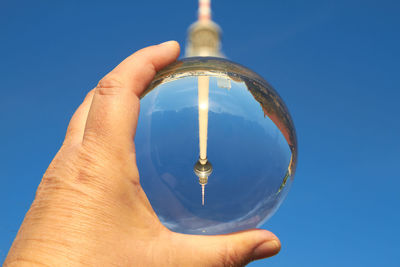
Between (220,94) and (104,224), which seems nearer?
(104,224)

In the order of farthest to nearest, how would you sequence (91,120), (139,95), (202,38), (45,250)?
1. (202,38)
2. (139,95)
3. (91,120)
4. (45,250)

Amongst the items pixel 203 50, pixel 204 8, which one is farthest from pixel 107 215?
pixel 203 50

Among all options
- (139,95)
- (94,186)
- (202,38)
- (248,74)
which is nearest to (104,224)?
(94,186)

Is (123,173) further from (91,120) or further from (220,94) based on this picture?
(220,94)

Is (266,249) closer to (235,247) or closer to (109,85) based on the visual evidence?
(235,247)

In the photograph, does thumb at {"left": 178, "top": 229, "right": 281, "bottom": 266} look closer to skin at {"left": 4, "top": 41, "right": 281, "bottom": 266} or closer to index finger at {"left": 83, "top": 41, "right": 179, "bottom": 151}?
skin at {"left": 4, "top": 41, "right": 281, "bottom": 266}

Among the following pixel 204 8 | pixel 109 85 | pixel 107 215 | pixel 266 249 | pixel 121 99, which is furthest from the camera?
pixel 204 8

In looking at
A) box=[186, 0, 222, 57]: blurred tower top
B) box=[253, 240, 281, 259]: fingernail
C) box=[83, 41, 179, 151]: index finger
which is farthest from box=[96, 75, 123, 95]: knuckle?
box=[186, 0, 222, 57]: blurred tower top

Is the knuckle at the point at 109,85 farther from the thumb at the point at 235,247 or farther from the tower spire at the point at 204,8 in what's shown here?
the tower spire at the point at 204,8
